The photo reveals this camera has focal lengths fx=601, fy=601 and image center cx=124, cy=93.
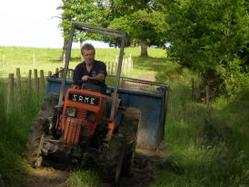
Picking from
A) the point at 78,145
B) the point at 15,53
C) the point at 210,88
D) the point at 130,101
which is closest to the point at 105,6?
the point at 15,53

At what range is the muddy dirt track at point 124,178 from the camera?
8.34 metres

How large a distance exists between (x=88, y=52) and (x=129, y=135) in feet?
4.69

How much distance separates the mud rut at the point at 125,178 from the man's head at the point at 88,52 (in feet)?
5.64

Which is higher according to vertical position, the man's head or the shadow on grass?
the man's head

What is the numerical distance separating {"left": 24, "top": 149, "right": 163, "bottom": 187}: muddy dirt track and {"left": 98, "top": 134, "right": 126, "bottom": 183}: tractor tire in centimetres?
Answer: 14

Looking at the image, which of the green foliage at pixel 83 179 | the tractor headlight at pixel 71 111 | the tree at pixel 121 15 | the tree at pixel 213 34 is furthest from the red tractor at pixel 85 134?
the tree at pixel 121 15

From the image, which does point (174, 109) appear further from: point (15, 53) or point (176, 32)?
point (15, 53)

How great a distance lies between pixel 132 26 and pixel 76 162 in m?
32.6

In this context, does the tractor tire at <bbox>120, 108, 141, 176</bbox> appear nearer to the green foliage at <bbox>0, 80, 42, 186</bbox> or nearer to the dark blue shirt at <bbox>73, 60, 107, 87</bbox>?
the dark blue shirt at <bbox>73, 60, 107, 87</bbox>

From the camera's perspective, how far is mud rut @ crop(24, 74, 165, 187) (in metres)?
8.36

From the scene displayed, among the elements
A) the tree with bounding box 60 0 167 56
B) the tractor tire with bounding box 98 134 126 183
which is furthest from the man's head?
the tree with bounding box 60 0 167 56

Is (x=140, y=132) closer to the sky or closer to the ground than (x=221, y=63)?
closer to the ground

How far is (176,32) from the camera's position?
19.2m

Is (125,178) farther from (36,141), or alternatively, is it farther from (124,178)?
(36,141)
